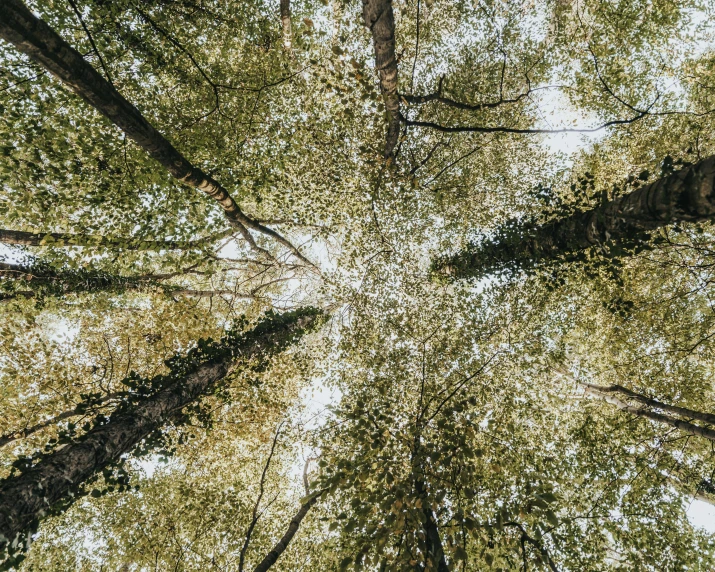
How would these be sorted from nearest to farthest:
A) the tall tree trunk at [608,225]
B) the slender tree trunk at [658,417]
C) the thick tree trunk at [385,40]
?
the tall tree trunk at [608,225] < the thick tree trunk at [385,40] < the slender tree trunk at [658,417]

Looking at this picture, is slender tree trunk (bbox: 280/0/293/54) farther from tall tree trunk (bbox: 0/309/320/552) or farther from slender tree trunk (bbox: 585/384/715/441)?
slender tree trunk (bbox: 585/384/715/441)

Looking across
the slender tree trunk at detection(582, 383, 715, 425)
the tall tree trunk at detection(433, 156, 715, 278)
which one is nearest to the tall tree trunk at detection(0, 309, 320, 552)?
the tall tree trunk at detection(433, 156, 715, 278)

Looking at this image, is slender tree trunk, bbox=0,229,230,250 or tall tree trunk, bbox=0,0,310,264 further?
slender tree trunk, bbox=0,229,230,250

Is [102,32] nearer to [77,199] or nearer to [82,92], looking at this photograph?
[77,199]

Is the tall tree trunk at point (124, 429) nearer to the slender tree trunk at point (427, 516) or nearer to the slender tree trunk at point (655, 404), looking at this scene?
the slender tree trunk at point (427, 516)

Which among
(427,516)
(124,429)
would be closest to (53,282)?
(124,429)

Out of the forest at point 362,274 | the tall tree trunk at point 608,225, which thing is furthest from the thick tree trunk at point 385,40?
the tall tree trunk at point 608,225

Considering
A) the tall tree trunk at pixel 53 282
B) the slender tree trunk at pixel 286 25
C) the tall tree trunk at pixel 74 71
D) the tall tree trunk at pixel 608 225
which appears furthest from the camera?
the slender tree trunk at pixel 286 25
